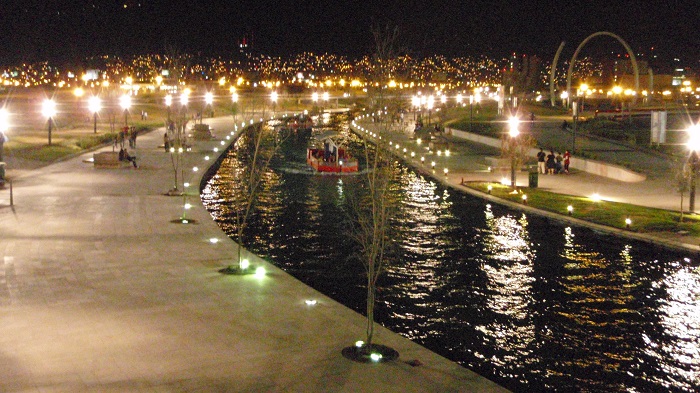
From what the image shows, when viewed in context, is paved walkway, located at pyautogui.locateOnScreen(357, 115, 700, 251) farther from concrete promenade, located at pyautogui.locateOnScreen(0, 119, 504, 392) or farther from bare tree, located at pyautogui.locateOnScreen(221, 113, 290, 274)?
concrete promenade, located at pyautogui.locateOnScreen(0, 119, 504, 392)

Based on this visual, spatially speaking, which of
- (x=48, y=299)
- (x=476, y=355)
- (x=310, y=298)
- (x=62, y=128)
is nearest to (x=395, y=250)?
(x=310, y=298)

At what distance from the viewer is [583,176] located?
37750mm

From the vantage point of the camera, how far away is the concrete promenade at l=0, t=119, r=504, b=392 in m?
10.9

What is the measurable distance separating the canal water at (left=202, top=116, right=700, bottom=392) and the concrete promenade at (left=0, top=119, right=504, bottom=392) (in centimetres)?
183

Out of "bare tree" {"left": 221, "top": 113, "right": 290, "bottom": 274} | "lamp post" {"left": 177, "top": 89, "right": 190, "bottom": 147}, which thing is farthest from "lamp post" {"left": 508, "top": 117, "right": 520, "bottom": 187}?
"lamp post" {"left": 177, "top": 89, "right": 190, "bottom": 147}

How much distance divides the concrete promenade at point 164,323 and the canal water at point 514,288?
1829 millimetres

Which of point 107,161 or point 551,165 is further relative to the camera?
point 551,165

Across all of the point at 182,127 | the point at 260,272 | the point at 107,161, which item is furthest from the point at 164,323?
the point at 182,127

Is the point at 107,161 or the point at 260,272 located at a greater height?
the point at 107,161

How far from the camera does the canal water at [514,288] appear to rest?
13.7 m

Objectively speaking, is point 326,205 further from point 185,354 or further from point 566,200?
point 185,354

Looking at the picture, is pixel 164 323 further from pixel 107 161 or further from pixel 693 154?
pixel 107 161

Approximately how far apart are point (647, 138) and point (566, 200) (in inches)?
1098

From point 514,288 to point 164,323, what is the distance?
28.8ft
